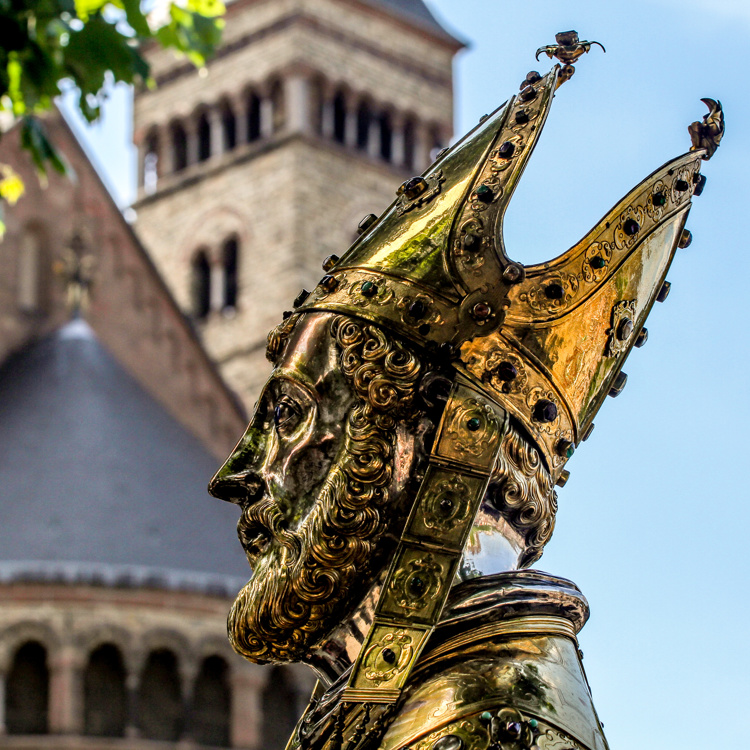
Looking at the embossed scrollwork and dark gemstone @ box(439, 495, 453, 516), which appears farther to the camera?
the embossed scrollwork

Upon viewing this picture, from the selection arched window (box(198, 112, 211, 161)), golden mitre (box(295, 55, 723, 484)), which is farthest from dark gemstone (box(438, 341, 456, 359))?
arched window (box(198, 112, 211, 161))

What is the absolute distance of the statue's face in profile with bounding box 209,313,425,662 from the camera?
108 inches

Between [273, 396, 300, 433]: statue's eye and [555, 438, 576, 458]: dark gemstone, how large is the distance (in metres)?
0.37

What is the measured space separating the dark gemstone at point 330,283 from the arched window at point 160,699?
18.9 metres

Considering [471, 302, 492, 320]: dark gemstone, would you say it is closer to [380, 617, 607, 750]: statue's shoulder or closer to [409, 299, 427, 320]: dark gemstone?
[409, 299, 427, 320]: dark gemstone

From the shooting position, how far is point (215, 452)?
1030 inches

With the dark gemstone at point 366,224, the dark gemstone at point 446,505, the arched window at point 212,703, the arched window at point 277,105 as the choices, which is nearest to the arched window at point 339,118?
the arched window at point 277,105

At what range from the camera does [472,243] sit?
2.80 metres

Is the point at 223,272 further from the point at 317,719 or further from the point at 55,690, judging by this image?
the point at 317,719

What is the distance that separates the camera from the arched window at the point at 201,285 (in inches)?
1421

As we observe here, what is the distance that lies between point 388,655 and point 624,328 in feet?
2.03

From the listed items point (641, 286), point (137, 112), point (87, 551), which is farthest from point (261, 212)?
point (641, 286)

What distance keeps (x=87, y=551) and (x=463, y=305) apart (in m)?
19.3

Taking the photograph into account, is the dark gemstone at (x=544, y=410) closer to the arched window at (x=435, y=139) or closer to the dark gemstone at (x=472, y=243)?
the dark gemstone at (x=472, y=243)
